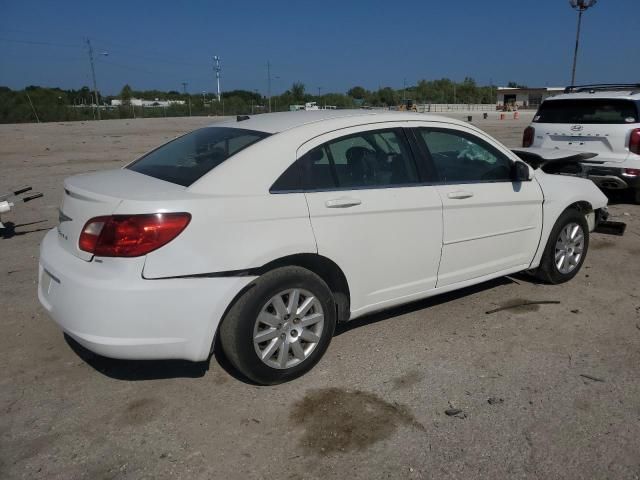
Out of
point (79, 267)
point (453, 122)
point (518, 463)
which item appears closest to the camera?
point (518, 463)

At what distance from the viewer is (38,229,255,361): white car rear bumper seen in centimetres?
289

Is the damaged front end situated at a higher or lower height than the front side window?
lower

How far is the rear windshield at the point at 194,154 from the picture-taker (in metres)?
3.41

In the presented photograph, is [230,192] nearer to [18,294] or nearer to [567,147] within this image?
[18,294]

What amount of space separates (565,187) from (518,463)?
3.06m

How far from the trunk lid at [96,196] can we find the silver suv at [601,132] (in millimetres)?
5747

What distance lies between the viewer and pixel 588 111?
839 cm

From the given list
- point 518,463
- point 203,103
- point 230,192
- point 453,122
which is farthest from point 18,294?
point 203,103

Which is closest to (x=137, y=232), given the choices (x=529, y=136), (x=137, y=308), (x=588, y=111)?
(x=137, y=308)

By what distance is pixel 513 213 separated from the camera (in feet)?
14.8

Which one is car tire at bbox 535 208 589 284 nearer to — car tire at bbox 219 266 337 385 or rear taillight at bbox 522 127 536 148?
car tire at bbox 219 266 337 385

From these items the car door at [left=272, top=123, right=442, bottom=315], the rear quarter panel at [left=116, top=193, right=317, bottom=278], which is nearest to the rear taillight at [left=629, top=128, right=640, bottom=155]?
the car door at [left=272, top=123, right=442, bottom=315]

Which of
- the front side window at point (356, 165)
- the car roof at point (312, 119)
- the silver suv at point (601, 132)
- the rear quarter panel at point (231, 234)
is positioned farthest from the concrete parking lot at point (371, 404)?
the silver suv at point (601, 132)

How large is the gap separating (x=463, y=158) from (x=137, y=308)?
8.97 ft
